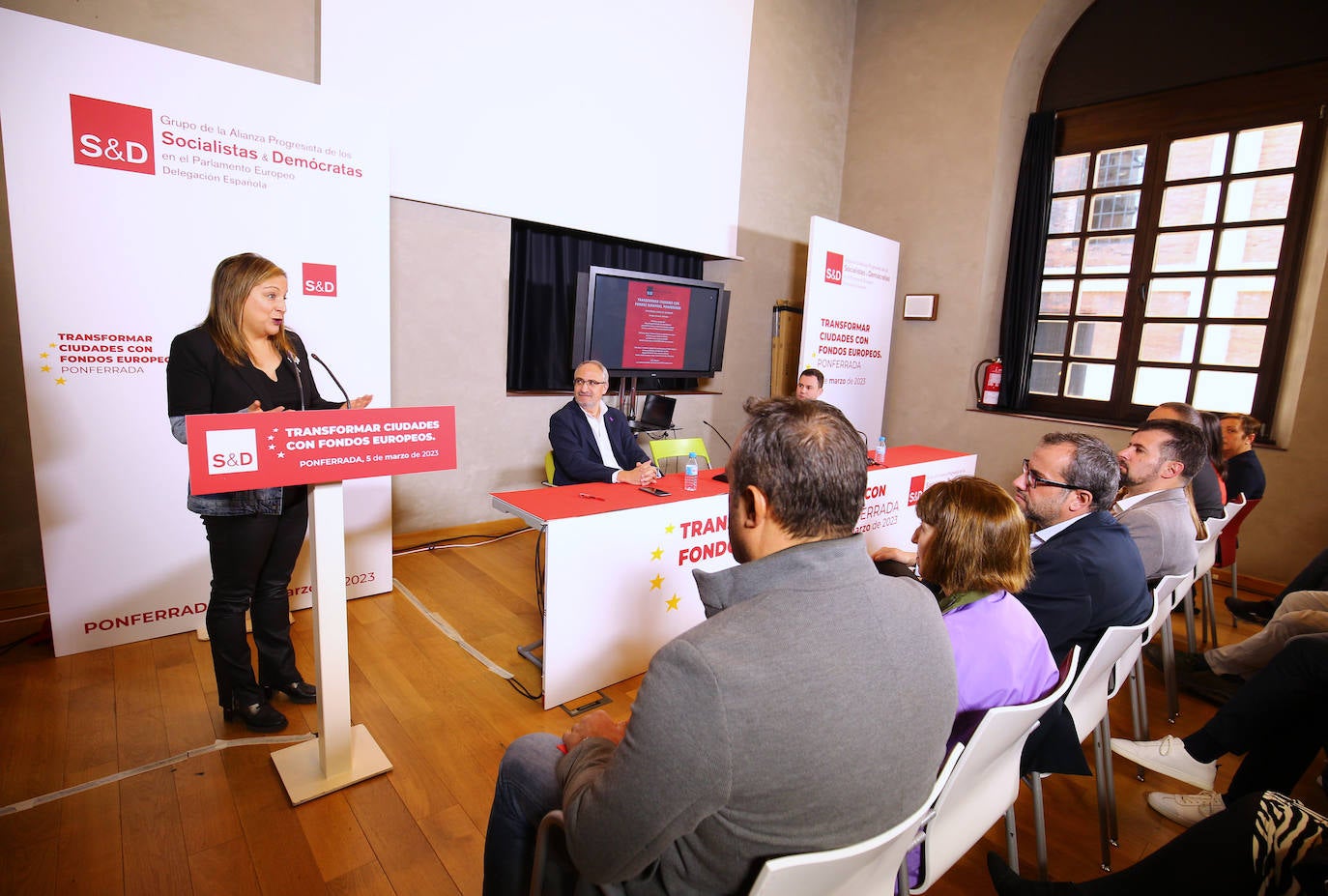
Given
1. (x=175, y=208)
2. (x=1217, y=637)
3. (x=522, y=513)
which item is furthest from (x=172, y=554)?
(x=1217, y=637)

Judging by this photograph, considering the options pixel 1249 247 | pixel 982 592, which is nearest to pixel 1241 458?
pixel 1249 247

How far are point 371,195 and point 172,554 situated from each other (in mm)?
1837

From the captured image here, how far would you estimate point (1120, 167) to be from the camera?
4891 mm

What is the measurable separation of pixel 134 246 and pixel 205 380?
0.99 meters

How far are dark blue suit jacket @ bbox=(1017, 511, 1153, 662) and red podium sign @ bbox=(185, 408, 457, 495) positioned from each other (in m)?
1.62

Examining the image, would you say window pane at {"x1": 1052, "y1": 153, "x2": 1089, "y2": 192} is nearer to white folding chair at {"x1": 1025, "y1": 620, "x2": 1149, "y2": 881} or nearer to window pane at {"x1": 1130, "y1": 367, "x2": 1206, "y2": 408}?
window pane at {"x1": 1130, "y1": 367, "x2": 1206, "y2": 408}

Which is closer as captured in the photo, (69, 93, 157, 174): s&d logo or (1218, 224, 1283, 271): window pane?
(69, 93, 157, 174): s&d logo

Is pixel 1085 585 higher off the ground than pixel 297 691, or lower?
higher

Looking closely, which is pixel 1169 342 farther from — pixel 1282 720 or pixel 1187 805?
pixel 1187 805

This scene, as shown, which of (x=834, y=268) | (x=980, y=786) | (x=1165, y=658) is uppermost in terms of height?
(x=834, y=268)

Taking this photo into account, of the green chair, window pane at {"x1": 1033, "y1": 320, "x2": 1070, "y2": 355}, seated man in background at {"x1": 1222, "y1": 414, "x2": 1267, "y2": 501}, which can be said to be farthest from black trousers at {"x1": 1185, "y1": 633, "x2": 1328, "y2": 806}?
window pane at {"x1": 1033, "y1": 320, "x2": 1070, "y2": 355}

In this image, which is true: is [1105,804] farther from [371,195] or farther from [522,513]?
[371,195]

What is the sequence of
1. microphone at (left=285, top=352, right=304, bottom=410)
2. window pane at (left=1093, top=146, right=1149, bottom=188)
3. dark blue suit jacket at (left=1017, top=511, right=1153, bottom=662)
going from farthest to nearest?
window pane at (left=1093, top=146, right=1149, bottom=188) < microphone at (left=285, top=352, right=304, bottom=410) < dark blue suit jacket at (left=1017, top=511, right=1153, bottom=662)

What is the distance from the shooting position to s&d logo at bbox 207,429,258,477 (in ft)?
4.60
